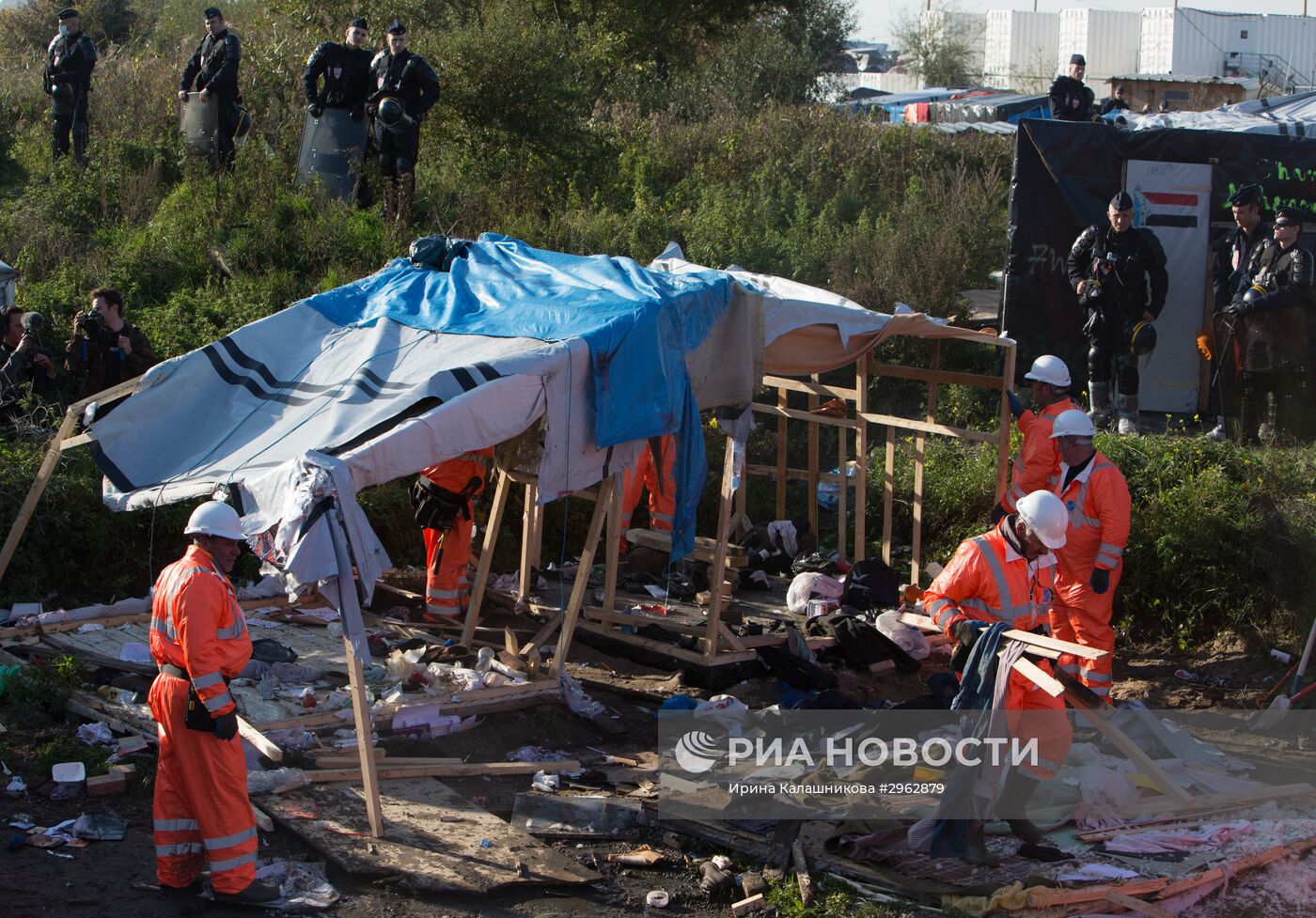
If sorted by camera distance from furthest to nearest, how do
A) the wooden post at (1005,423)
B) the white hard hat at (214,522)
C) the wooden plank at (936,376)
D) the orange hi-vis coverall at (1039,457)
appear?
the wooden plank at (936,376) → the wooden post at (1005,423) → the orange hi-vis coverall at (1039,457) → the white hard hat at (214,522)

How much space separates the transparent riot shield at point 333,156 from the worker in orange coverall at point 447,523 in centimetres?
696

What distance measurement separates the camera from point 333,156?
15.8 m

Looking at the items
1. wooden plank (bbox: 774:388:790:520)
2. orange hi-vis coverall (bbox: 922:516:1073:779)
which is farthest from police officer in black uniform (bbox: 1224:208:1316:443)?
orange hi-vis coverall (bbox: 922:516:1073:779)

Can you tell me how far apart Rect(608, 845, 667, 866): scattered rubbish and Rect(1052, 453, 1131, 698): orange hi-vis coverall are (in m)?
3.19

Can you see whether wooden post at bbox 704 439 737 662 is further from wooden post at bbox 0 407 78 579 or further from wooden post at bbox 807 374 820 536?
wooden post at bbox 0 407 78 579

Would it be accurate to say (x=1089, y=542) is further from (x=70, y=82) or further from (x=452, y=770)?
(x=70, y=82)

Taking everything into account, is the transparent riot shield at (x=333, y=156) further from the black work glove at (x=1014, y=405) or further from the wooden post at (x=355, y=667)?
the wooden post at (x=355, y=667)

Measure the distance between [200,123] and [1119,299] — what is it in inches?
423

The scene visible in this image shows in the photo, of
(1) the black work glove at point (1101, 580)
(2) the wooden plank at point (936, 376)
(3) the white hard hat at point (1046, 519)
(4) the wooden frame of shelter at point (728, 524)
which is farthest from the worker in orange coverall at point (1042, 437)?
(3) the white hard hat at point (1046, 519)

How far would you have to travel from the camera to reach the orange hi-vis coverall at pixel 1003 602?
662 cm

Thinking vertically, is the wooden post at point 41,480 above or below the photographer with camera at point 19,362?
below

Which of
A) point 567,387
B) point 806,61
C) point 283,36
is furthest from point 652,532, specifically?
point 806,61

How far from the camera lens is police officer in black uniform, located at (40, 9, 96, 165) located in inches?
610

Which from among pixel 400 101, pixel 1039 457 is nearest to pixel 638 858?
pixel 1039 457
